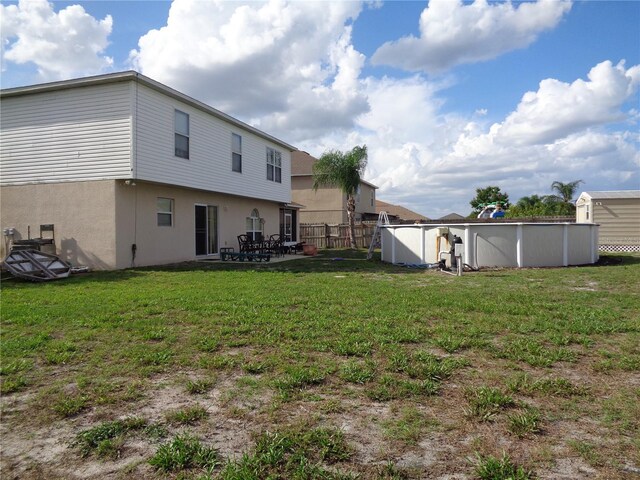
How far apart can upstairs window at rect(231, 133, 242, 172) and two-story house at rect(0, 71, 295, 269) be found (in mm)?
1734

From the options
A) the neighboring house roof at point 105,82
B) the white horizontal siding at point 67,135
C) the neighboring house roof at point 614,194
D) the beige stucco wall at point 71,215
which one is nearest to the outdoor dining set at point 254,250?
the beige stucco wall at point 71,215

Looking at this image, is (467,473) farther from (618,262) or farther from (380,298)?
(618,262)

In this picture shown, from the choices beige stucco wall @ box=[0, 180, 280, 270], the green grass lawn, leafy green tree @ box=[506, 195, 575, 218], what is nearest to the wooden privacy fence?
beige stucco wall @ box=[0, 180, 280, 270]

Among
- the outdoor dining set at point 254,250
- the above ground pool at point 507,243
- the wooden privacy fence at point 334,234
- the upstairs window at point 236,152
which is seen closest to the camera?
the above ground pool at point 507,243

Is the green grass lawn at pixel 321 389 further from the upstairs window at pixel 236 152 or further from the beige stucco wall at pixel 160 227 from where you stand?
the upstairs window at pixel 236 152

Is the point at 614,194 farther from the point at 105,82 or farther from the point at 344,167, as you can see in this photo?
the point at 105,82

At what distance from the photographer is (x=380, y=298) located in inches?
287

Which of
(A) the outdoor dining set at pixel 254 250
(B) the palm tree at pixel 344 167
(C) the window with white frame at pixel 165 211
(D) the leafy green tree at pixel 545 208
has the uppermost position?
(B) the palm tree at pixel 344 167

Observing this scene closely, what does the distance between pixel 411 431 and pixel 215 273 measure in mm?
9100

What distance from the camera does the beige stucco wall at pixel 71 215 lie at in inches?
469

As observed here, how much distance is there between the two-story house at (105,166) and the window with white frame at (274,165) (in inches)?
190

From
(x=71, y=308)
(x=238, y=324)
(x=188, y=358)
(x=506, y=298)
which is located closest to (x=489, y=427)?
(x=188, y=358)

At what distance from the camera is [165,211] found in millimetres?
13844

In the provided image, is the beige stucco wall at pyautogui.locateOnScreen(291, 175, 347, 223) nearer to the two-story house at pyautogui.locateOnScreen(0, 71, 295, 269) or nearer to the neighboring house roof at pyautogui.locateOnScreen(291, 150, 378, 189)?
the neighboring house roof at pyautogui.locateOnScreen(291, 150, 378, 189)
